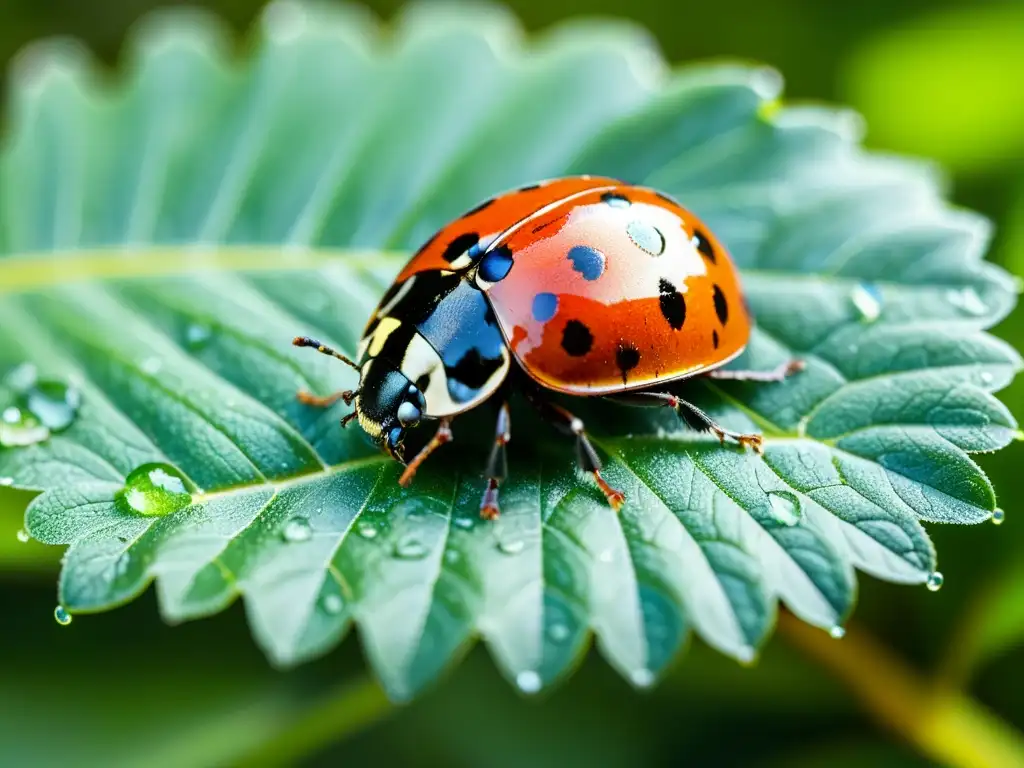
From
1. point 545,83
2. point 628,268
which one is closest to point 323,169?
point 545,83

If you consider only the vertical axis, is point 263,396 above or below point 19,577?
above

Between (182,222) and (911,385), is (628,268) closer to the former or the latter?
(911,385)

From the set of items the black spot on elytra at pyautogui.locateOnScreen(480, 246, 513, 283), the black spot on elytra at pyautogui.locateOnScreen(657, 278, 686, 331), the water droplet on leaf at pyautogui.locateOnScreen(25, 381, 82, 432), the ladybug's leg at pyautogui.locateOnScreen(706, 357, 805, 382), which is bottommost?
the water droplet on leaf at pyautogui.locateOnScreen(25, 381, 82, 432)

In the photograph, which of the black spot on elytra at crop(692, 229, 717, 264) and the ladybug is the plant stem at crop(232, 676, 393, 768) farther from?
the black spot on elytra at crop(692, 229, 717, 264)

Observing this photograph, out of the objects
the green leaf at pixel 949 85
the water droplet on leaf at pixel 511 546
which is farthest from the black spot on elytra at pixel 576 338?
the green leaf at pixel 949 85

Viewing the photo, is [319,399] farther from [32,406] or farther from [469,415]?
[32,406]

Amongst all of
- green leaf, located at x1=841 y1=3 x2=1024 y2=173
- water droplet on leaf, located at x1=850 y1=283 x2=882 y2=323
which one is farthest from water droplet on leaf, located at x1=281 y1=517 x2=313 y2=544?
green leaf, located at x1=841 y1=3 x2=1024 y2=173
